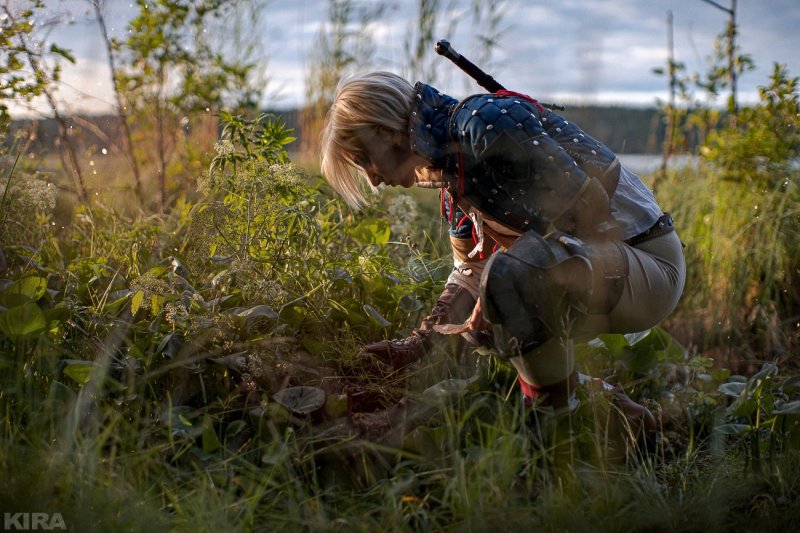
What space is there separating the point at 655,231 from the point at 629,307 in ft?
0.85

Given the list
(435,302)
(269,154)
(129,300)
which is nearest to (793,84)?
(435,302)

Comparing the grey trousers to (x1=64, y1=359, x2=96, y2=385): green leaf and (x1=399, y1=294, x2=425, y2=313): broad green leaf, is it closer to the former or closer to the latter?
(x1=399, y1=294, x2=425, y2=313): broad green leaf

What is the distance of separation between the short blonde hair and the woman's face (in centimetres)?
1

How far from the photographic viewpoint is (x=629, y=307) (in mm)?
1847

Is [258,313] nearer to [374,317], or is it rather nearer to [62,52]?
[374,317]

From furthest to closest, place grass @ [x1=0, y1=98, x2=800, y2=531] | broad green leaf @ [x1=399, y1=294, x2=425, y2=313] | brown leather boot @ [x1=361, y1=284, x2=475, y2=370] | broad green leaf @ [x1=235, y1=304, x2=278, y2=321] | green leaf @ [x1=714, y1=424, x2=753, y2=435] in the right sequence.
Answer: broad green leaf @ [x1=399, y1=294, x2=425, y2=313] → brown leather boot @ [x1=361, y1=284, x2=475, y2=370] → green leaf @ [x1=714, y1=424, x2=753, y2=435] → broad green leaf @ [x1=235, y1=304, x2=278, y2=321] → grass @ [x1=0, y1=98, x2=800, y2=531]

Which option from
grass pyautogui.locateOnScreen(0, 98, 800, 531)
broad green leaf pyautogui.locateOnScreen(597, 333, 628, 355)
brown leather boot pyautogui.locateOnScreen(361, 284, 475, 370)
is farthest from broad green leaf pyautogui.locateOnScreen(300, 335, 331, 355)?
broad green leaf pyautogui.locateOnScreen(597, 333, 628, 355)

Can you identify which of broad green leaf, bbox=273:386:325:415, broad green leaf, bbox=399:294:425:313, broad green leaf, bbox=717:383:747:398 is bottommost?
broad green leaf, bbox=717:383:747:398

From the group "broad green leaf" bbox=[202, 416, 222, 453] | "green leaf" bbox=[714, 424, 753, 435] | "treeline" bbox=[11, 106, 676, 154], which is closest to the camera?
"broad green leaf" bbox=[202, 416, 222, 453]

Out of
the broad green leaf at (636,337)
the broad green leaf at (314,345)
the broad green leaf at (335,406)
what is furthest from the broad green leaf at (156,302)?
the broad green leaf at (636,337)

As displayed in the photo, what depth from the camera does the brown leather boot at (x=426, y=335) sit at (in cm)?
212

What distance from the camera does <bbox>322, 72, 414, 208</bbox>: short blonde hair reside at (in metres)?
1.99

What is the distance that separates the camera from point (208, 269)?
234cm

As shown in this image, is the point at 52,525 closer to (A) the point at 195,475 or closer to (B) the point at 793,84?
(A) the point at 195,475
